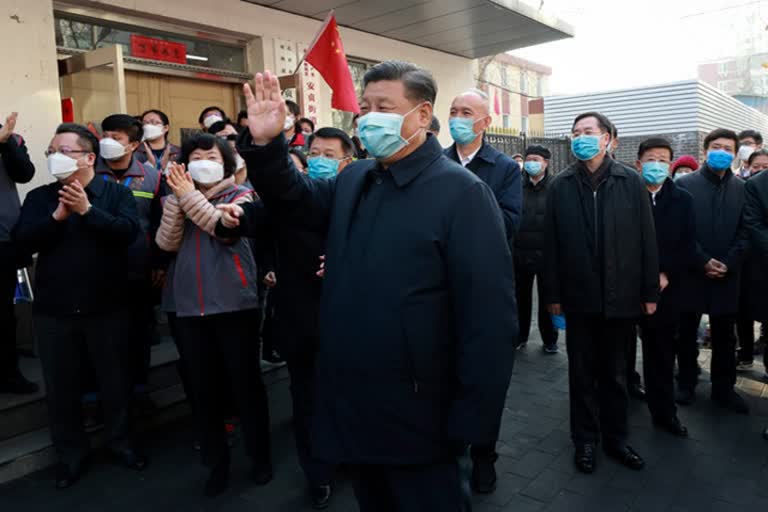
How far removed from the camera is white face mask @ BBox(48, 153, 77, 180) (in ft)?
11.5

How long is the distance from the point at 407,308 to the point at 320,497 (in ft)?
6.39

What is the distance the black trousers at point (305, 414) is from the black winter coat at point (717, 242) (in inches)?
123

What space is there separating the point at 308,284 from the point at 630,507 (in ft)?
7.02

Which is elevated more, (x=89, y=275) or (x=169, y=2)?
(x=169, y=2)

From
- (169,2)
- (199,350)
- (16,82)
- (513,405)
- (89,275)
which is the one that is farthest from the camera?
(169,2)

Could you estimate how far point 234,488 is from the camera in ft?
11.5

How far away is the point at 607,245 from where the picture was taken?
139 inches

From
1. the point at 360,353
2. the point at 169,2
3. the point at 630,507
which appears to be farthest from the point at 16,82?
the point at 630,507

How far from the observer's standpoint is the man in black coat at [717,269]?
4613 millimetres

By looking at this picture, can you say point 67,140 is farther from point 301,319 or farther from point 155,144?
point 155,144

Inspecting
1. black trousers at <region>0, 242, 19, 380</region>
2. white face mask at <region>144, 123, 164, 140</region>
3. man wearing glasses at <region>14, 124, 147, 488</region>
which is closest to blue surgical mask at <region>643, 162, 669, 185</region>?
man wearing glasses at <region>14, 124, 147, 488</region>

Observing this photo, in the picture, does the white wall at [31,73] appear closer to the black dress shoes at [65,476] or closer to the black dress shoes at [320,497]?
the black dress shoes at [65,476]

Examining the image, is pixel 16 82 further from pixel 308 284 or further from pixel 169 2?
pixel 308 284

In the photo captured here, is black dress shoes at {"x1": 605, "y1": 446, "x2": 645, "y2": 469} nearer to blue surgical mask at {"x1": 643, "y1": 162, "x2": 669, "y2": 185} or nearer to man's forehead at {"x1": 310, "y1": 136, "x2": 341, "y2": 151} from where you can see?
blue surgical mask at {"x1": 643, "y1": 162, "x2": 669, "y2": 185}
